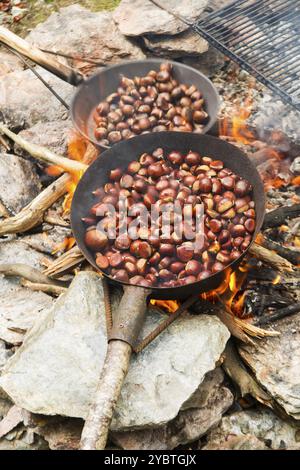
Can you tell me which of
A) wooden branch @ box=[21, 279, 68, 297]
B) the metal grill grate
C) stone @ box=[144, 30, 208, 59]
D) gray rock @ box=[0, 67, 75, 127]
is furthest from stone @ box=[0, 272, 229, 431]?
stone @ box=[144, 30, 208, 59]

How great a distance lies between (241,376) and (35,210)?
6.14 ft

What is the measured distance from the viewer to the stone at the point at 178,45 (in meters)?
5.15

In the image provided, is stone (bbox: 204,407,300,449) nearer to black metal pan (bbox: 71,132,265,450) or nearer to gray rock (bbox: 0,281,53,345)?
black metal pan (bbox: 71,132,265,450)

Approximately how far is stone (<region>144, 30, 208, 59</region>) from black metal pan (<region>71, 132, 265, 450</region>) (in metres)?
1.75

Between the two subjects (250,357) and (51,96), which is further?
(51,96)

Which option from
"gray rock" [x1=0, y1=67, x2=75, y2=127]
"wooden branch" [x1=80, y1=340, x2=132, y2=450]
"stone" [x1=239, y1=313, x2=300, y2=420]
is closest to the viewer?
"wooden branch" [x1=80, y1=340, x2=132, y2=450]

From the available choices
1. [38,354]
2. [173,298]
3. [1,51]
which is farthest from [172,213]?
[1,51]

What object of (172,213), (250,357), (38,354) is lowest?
(250,357)

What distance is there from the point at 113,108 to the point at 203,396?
227cm

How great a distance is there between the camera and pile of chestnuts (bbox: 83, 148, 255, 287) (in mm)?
3213

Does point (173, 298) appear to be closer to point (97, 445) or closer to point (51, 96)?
point (97, 445)

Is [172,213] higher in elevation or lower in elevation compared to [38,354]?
higher

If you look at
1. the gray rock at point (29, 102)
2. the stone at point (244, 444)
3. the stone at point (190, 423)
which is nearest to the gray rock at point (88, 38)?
the gray rock at point (29, 102)

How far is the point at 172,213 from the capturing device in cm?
339
